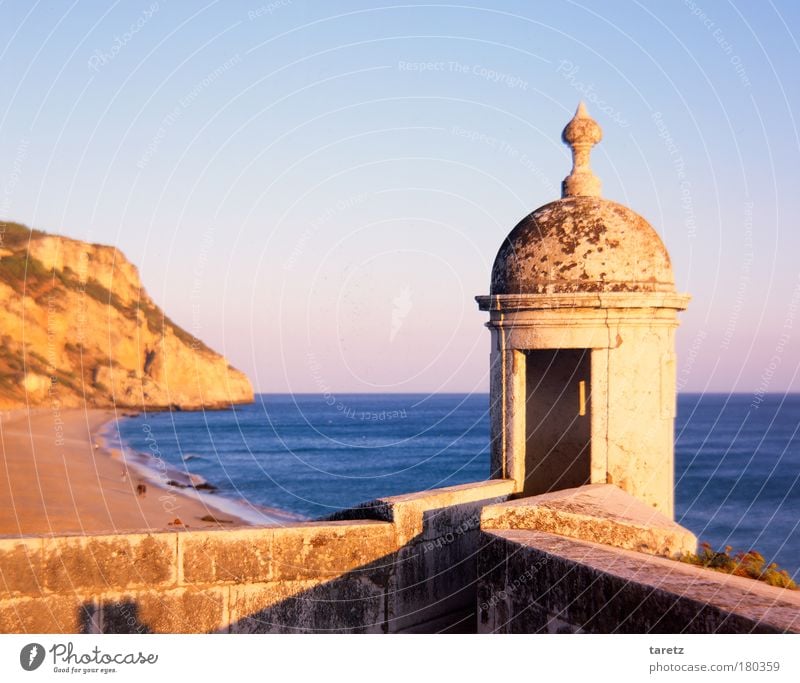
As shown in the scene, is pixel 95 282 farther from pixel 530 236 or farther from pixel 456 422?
pixel 530 236

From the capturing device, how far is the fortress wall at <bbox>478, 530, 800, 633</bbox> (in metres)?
3.11

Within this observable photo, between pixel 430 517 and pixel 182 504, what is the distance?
29.4m

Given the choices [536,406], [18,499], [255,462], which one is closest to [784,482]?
[255,462]

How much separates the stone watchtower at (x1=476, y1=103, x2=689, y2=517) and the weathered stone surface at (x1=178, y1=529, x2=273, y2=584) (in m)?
2.87

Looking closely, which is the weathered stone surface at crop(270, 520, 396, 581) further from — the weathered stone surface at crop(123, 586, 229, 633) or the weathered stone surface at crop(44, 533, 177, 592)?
the weathered stone surface at crop(44, 533, 177, 592)

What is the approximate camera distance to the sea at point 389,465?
36750mm

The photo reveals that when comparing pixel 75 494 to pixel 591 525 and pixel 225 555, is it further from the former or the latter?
pixel 591 525

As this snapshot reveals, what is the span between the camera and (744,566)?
15.0 ft

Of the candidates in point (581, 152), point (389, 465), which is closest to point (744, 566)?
point (581, 152)

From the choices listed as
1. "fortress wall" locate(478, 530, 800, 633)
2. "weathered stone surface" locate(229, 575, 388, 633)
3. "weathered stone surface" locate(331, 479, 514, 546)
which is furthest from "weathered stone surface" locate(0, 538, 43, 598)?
"fortress wall" locate(478, 530, 800, 633)

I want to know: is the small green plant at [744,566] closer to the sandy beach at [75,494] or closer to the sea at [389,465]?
the sandy beach at [75,494]

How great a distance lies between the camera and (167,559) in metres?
4.30
